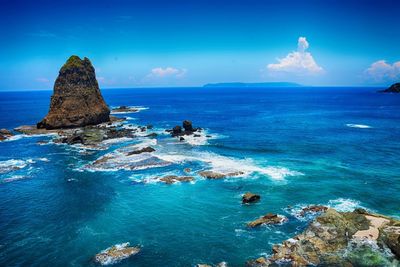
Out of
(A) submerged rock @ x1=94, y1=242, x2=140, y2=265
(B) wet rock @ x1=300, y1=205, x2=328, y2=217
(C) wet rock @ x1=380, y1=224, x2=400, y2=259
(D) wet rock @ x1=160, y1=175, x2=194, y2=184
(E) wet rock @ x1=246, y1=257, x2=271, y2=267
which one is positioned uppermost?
(C) wet rock @ x1=380, y1=224, x2=400, y2=259

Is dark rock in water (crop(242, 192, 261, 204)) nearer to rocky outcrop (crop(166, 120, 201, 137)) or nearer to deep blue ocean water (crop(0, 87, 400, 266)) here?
deep blue ocean water (crop(0, 87, 400, 266))

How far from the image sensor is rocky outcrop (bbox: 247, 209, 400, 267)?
108ft

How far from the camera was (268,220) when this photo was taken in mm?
42312

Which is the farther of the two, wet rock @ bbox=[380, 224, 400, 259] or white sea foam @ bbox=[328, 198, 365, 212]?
white sea foam @ bbox=[328, 198, 365, 212]

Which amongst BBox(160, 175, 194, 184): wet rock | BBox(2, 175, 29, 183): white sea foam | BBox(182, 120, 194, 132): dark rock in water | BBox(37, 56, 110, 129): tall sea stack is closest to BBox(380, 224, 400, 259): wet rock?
BBox(160, 175, 194, 184): wet rock

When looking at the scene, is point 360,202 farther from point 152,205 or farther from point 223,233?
point 152,205

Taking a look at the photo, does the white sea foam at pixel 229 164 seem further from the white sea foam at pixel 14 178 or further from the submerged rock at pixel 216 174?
the white sea foam at pixel 14 178

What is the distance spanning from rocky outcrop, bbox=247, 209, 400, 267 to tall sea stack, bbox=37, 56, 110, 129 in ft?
310

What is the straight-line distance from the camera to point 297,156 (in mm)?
75188

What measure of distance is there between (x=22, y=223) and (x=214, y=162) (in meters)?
38.7

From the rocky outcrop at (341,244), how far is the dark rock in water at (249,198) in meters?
11.9

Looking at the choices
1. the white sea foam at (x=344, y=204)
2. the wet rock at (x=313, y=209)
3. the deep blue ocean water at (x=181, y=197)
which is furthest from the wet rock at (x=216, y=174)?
the white sea foam at (x=344, y=204)

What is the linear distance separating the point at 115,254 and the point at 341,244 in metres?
24.3

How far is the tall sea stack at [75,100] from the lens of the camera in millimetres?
112438
